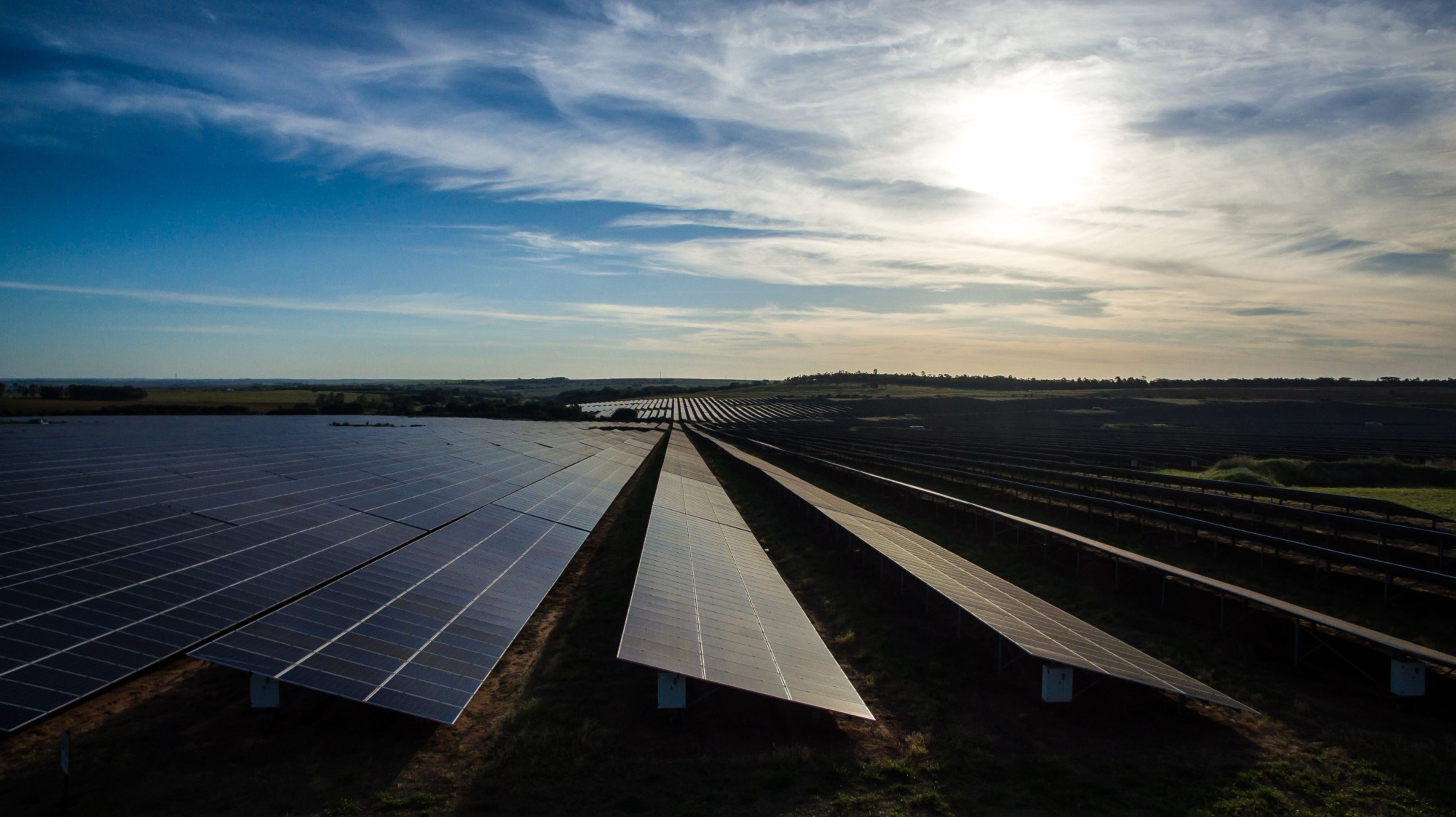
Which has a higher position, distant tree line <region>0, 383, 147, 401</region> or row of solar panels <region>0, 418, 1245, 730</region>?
distant tree line <region>0, 383, 147, 401</region>

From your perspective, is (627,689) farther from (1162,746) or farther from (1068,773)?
(1162,746)

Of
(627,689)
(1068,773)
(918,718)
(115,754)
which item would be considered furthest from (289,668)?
(1068,773)

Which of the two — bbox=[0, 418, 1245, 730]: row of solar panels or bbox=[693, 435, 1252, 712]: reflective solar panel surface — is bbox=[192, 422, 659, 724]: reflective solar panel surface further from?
bbox=[693, 435, 1252, 712]: reflective solar panel surface

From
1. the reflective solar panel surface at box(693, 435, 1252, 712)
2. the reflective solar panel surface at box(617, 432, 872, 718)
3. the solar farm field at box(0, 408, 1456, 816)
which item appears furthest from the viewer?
the reflective solar panel surface at box(693, 435, 1252, 712)

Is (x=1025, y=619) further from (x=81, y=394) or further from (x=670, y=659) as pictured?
(x=81, y=394)

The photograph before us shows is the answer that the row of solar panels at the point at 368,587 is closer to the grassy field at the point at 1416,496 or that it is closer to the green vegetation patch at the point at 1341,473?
the grassy field at the point at 1416,496

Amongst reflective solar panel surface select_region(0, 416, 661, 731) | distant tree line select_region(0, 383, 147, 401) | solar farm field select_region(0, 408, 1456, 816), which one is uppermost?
distant tree line select_region(0, 383, 147, 401)

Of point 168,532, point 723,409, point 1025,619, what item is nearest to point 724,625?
point 1025,619

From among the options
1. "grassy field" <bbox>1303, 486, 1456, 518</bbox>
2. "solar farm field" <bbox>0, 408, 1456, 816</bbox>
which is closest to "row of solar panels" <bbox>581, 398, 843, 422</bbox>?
"grassy field" <bbox>1303, 486, 1456, 518</bbox>

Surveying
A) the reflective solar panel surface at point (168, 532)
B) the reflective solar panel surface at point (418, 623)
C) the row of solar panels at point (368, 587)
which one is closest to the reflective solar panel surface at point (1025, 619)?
the row of solar panels at point (368, 587)
